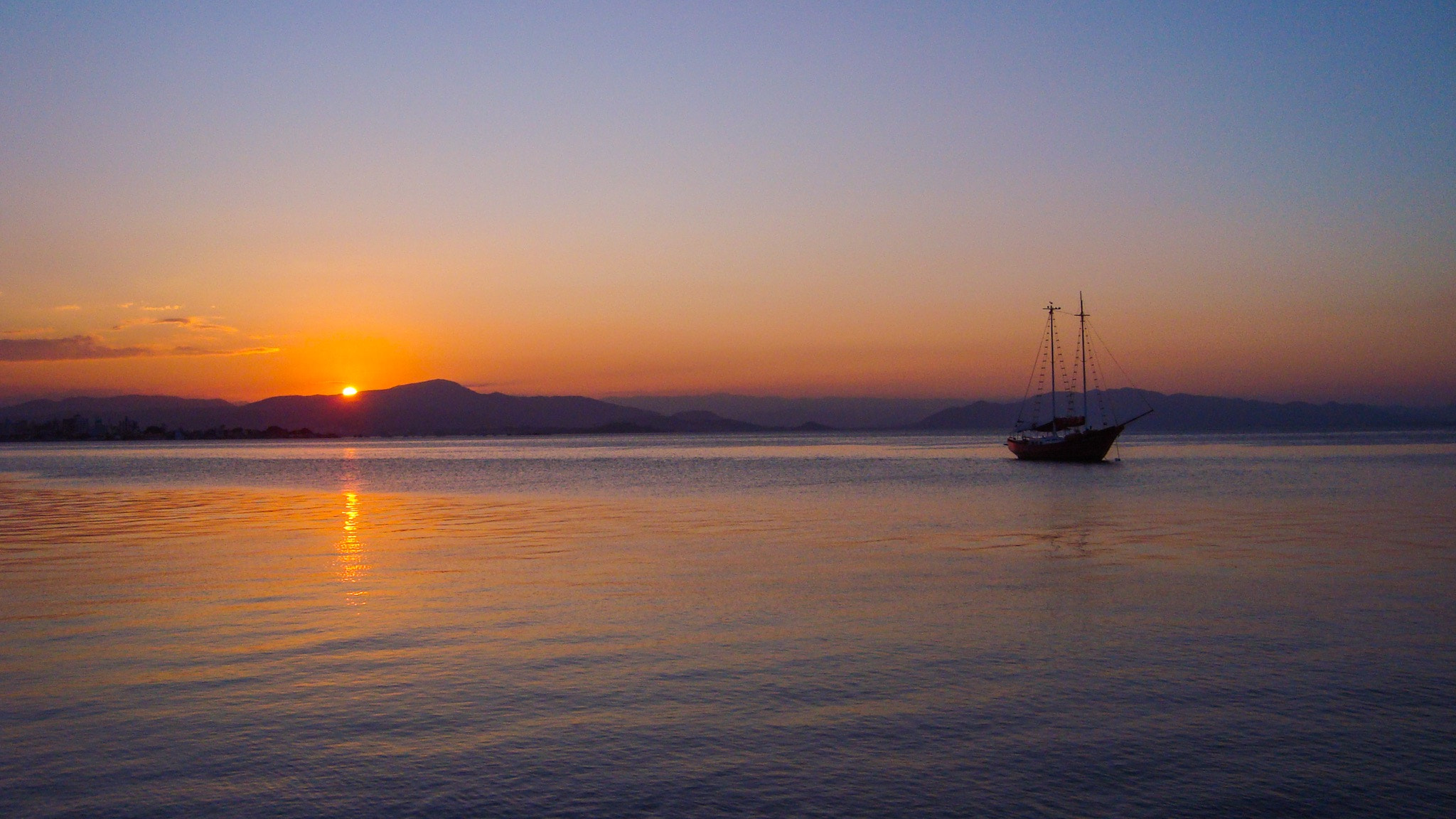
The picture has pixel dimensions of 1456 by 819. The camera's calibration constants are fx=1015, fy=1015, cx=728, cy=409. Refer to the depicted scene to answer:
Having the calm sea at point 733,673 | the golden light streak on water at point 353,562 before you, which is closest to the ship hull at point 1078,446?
the calm sea at point 733,673

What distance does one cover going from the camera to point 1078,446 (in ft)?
231

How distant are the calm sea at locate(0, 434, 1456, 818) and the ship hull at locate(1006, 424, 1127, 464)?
148 ft

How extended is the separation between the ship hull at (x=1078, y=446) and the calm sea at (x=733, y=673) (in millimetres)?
45253

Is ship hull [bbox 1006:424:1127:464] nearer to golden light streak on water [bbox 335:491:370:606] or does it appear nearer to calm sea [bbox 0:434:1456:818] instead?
calm sea [bbox 0:434:1456:818]

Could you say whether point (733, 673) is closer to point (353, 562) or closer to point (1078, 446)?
point (353, 562)

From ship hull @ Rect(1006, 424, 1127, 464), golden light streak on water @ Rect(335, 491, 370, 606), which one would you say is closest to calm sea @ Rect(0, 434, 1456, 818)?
golden light streak on water @ Rect(335, 491, 370, 606)

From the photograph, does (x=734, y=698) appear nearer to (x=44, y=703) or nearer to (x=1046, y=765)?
(x=1046, y=765)

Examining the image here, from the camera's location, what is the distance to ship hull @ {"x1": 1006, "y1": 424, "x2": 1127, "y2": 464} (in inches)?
2751

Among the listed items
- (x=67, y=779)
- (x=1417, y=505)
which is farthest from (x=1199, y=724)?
(x=1417, y=505)

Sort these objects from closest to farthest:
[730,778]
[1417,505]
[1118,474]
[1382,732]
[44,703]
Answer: [730,778], [1382,732], [44,703], [1417,505], [1118,474]

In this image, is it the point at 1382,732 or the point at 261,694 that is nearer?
the point at 1382,732

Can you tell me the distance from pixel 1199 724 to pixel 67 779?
8.99 m

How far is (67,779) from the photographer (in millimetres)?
7520

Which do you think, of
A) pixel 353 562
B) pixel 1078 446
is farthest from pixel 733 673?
pixel 1078 446
